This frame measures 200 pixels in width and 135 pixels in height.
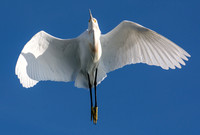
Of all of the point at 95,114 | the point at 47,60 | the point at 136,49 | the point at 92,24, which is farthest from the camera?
the point at 47,60

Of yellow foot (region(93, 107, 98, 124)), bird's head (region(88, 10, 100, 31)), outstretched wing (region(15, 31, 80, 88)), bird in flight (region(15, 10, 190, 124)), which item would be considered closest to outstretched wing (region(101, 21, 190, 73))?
bird in flight (region(15, 10, 190, 124))

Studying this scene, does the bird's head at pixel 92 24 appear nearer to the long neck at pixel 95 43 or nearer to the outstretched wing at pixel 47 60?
the long neck at pixel 95 43

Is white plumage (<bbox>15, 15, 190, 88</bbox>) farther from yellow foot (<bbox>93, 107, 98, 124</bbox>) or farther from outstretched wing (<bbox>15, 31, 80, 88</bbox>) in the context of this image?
yellow foot (<bbox>93, 107, 98, 124</bbox>)

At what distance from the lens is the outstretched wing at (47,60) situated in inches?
482

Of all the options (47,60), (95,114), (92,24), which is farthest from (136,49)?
(47,60)

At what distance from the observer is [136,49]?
12.5m

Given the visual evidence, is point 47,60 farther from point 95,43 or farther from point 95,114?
point 95,114

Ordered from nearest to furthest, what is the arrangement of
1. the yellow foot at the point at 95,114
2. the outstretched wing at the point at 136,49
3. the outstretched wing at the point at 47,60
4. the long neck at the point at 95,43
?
1. the long neck at the point at 95,43
2. the outstretched wing at the point at 136,49
3. the outstretched wing at the point at 47,60
4. the yellow foot at the point at 95,114

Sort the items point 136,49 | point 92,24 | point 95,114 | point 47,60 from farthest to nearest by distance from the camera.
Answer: point 47,60
point 136,49
point 95,114
point 92,24

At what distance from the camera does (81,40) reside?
1238cm

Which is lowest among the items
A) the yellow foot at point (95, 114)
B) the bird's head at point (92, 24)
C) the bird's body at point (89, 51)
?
the yellow foot at point (95, 114)

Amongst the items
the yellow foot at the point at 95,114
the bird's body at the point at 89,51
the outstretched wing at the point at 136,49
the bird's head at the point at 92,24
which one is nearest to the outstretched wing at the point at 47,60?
the bird's body at the point at 89,51

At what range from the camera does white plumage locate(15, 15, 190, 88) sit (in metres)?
12.1

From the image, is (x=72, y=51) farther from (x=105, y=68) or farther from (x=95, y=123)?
(x=95, y=123)
